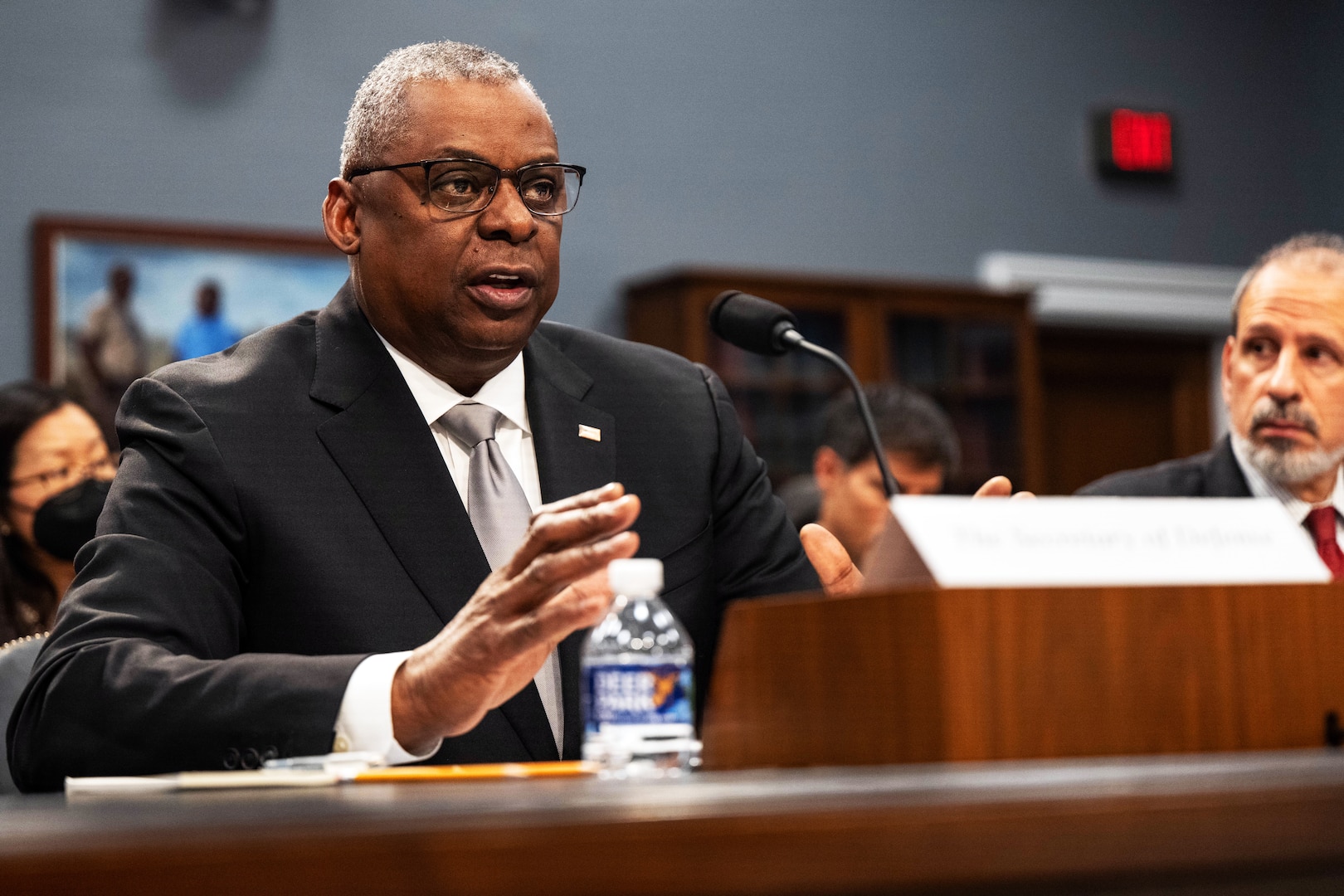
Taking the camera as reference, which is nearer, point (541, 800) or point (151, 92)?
point (541, 800)

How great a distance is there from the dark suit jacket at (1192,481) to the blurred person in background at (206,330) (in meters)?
2.89

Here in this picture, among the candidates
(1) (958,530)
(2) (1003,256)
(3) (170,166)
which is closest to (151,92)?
(3) (170,166)

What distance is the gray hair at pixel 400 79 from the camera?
1.75 m

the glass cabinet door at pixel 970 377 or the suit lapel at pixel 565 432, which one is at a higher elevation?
the glass cabinet door at pixel 970 377

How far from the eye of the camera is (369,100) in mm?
1793

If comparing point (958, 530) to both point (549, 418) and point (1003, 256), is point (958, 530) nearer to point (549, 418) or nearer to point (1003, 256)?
point (549, 418)

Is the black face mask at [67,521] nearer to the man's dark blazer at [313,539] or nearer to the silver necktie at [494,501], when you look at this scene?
the man's dark blazer at [313,539]

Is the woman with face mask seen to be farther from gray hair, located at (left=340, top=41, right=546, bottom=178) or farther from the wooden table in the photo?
the wooden table

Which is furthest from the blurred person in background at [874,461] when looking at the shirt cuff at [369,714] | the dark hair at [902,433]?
the shirt cuff at [369,714]

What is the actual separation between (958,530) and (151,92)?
443cm

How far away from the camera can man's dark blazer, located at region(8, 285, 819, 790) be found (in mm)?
1334

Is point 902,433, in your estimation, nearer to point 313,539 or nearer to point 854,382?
point 854,382

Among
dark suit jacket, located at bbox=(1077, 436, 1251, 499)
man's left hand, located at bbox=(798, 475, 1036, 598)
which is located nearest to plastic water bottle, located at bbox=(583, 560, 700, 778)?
man's left hand, located at bbox=(798, 475, 1036, 598)

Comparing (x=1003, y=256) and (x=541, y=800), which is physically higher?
(x=1003, y=256)
